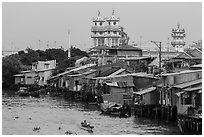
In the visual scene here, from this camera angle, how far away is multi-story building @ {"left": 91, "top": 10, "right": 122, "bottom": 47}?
71000 mm

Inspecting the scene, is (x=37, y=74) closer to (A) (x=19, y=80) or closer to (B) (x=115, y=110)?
(A) (x=19, y=80)

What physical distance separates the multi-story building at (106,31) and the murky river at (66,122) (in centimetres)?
3848

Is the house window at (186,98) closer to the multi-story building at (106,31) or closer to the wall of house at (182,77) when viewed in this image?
the wall of house at (182,77)

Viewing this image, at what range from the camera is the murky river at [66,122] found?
2152cm

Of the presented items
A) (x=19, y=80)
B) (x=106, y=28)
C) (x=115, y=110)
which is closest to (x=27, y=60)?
(x=19, y=80)

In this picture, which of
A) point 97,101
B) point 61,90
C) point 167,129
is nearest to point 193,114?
point 167,129

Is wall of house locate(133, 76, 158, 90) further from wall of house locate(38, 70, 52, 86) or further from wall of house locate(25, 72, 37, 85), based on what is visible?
wall of house locate(25, 72, 37, 85)

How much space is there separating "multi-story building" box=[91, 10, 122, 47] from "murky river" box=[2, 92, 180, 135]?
3848 cm

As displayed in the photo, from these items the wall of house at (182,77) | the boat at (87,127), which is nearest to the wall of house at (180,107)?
the wall of house at (182,77)

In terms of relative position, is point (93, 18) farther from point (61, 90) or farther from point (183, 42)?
point (61, 90)

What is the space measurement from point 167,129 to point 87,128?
306 cm

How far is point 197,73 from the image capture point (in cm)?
2633

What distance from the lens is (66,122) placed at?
80.2 feet

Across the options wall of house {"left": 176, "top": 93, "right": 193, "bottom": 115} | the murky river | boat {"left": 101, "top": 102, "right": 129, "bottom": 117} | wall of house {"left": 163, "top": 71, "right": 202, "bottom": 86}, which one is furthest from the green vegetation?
wall of house {"left": 176, "top": 93, "right": 193, "bottom": 115}
